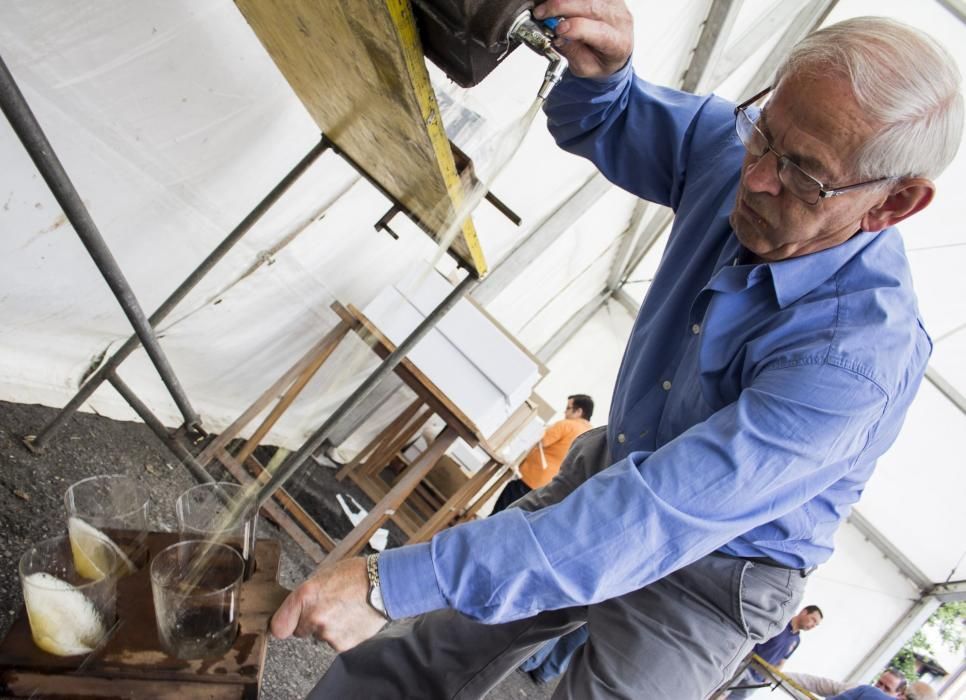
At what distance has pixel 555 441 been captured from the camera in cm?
466

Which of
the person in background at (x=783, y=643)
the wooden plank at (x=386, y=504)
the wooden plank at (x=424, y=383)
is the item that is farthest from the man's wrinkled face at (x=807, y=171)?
the person in background at (x=783, y=643)

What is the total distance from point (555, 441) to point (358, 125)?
10.9 feet

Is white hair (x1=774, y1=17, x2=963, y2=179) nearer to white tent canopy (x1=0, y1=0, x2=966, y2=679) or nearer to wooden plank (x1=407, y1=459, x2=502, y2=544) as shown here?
white tent canopy (x1=0, y1=0, x2=966, y2=679)

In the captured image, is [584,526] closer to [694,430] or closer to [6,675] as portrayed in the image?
[694,430]

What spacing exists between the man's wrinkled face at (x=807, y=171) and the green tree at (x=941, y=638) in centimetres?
1142

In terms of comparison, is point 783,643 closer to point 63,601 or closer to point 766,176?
point 766,176

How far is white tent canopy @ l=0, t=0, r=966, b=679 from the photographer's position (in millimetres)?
1637

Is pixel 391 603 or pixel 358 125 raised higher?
pixel 358 125

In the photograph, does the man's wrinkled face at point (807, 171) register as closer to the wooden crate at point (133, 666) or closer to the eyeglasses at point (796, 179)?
the eyeglasses at point (796, 179)

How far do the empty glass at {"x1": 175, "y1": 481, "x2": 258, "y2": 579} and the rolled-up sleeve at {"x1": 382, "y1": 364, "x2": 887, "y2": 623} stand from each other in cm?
32

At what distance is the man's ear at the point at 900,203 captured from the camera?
1129 mm

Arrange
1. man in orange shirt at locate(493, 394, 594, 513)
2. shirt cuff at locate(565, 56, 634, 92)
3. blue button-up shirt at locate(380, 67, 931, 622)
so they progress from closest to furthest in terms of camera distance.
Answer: blue button-up shirt at locate(380, 67, 931, 622)
shirt cuff at locate(565, 56, 634, 92)
man in orange shirt at locate(493, 394, 594, 513)

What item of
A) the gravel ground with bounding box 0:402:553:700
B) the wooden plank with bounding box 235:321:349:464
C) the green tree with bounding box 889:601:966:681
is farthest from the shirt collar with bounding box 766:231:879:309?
the green tree with bounding box 889:601:966:681

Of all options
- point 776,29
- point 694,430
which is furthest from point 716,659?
point 776,29
